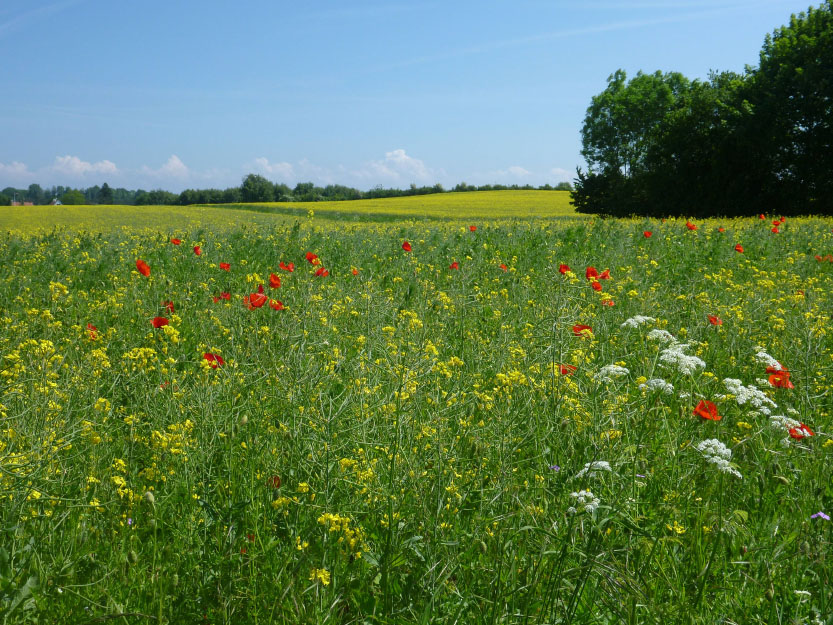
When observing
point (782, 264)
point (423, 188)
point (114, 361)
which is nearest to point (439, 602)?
point (114, 361)

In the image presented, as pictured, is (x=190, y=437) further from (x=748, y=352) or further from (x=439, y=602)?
(x=748, y=352)

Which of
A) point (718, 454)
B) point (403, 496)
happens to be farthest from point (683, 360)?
point (403, 496)

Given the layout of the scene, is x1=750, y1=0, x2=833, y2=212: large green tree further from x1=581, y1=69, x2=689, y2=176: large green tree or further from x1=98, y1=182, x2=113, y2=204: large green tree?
x1=98, y1=182, x2=113, y2=204: large green tree

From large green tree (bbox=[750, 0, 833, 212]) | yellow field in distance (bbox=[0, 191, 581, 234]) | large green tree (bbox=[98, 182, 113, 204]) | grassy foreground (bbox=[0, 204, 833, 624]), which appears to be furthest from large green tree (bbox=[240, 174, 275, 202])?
grassy foreground (bbox=[0, 204, 833, 624])

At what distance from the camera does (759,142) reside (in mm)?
30016

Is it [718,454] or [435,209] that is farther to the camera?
[435,209]

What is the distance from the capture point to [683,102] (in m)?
37.1

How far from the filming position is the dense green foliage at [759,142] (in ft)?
95.7

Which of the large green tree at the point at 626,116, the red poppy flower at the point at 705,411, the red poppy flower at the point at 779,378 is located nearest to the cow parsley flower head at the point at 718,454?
the red poppy flower at the point at 705,411

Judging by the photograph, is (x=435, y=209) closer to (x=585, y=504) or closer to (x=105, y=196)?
(x=585, y=504)

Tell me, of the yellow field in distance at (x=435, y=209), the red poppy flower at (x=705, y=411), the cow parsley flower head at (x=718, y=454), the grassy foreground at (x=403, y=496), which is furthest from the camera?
the yellow field in distance at (x=435, y=209)

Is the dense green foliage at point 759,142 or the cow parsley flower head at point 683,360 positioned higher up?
the dense green foliage at point 759,142

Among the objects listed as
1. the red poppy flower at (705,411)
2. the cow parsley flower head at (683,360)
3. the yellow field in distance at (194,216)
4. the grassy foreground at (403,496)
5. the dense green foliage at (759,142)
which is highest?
the dense green foliage at (759,142)

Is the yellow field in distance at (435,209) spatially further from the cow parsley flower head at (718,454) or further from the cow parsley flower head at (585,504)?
the cow parsley flower head at (585,504)
